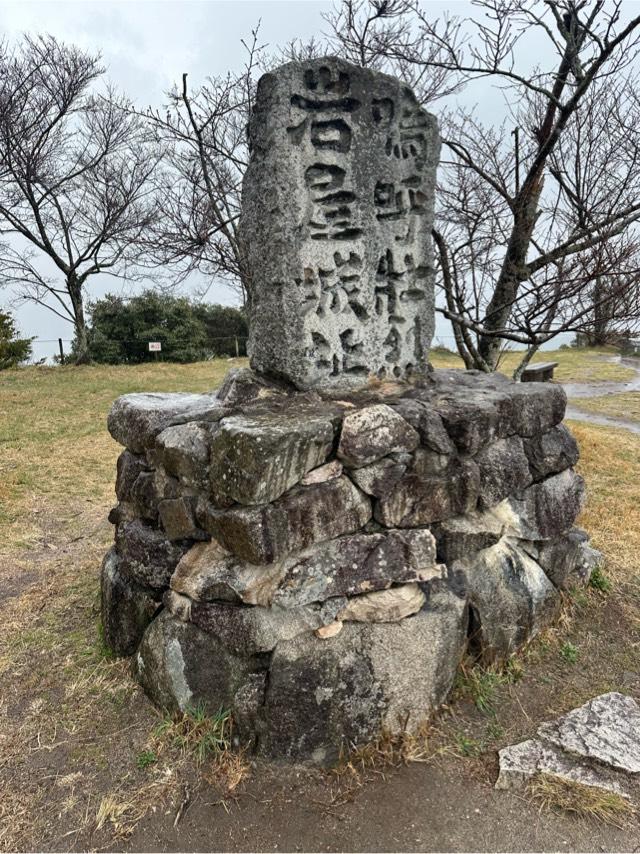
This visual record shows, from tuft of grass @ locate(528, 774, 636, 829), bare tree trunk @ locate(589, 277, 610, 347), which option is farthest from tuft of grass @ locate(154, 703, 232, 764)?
bare tree trunk @ locate(589, 277, 610, 347)

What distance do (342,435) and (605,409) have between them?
1049cm

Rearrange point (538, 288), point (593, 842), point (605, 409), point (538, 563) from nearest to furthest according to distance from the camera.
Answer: point (593, 842) < point (538, 563) < point (538, 288) < point (605, 409)

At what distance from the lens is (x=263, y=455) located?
243 cm

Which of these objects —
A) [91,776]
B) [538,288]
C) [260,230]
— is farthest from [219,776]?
[538,288]

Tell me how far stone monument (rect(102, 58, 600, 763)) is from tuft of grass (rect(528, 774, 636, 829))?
0.55 m

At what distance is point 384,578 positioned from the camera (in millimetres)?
2699

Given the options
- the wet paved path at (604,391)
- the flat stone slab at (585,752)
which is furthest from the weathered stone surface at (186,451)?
the wet paved path at (604,391)

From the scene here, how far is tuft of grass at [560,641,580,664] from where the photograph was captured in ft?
10.8

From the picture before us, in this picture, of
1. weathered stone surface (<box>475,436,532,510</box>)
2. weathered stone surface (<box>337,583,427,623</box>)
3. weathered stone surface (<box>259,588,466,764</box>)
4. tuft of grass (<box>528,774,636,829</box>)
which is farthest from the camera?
weathered stone surface (<box>475,436,532,510</box>)

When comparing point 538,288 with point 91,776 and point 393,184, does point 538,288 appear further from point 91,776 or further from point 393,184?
point 91,776

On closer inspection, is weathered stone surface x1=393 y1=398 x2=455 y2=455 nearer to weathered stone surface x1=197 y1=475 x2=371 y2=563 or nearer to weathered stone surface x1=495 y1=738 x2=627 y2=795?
weathered stone surface x1=197 y1=475 x2=371 y2=563

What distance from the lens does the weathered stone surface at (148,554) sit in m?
2.89

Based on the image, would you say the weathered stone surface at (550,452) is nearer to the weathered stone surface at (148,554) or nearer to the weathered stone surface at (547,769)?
the weathered stone surface at (547,769)

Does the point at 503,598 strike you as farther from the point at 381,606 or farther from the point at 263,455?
the point at 263,455
